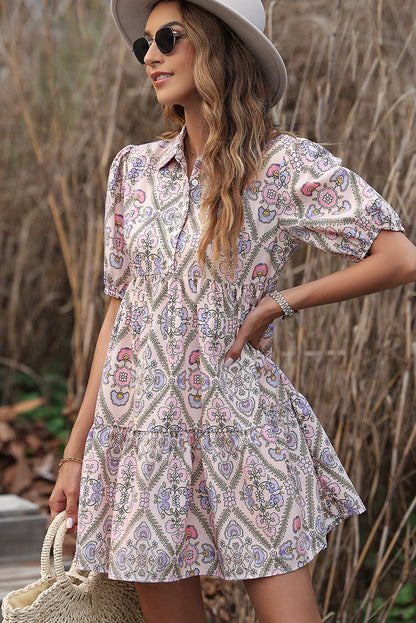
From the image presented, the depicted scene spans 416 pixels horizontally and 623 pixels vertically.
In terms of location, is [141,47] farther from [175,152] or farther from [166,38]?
[175,152]

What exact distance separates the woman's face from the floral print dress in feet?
0.36

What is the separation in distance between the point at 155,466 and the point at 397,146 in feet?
4.93

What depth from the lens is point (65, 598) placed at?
64.8 inches

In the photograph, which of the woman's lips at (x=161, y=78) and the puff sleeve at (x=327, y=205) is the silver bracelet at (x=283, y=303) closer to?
the puff sleeve at (x=327, y=205)

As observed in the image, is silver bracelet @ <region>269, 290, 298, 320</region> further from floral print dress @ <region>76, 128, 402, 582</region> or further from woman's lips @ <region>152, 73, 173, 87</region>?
woman's lips @ <region>152, 73, 173, 87</region>

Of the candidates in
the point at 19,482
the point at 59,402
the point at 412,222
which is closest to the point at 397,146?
the point at 412,222

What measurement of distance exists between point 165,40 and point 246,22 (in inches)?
6.3

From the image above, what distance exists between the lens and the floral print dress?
156cm

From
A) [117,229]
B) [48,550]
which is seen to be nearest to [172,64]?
[117,229]

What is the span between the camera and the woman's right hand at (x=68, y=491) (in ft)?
5.78

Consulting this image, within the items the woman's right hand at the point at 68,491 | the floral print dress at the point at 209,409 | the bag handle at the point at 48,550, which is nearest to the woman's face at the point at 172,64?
the floral print dress at the point at 209,409

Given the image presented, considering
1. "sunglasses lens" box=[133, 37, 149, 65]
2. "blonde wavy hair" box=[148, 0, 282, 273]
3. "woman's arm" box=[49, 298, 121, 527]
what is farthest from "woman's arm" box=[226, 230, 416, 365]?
"sunglasses lens" box=[133, 37, 149, 65]

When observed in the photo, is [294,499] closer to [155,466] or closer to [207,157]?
[155,466]

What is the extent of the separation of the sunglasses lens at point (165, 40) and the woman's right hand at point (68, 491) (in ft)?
2.79
